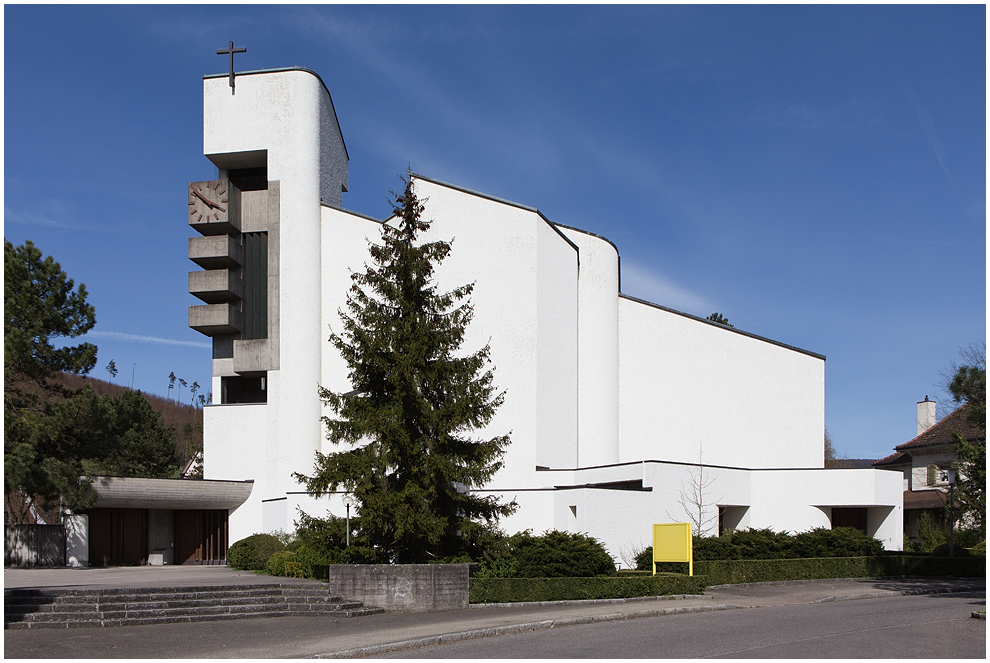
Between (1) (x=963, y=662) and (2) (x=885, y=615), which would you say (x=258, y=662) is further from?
(2) (x=885, y=615)

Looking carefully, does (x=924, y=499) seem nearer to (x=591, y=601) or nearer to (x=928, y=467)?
(x=928, y=467)

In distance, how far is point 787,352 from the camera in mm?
37406

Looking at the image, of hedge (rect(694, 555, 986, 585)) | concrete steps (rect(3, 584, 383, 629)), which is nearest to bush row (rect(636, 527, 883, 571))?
hedge (rect(694, 555, 986, 585))

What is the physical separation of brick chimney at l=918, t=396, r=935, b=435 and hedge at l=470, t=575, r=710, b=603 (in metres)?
35.6

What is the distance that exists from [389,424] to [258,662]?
26.6ft

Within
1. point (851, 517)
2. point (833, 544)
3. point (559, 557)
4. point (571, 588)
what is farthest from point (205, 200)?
point (851, 517)

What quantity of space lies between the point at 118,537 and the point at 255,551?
1037 cm

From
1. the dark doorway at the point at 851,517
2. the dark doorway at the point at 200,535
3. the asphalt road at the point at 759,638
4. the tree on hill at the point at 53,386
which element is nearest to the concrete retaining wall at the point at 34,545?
the tree on hill at the point at 53,386

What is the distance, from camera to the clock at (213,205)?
37219 mm

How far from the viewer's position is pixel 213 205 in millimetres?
37312

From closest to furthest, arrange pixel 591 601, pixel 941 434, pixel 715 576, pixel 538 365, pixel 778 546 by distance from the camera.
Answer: pixel 591 601, pixel 715 576, pixel 778 546, pixel 538 365, pixel 941 434

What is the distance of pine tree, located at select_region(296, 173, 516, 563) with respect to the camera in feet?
64.2

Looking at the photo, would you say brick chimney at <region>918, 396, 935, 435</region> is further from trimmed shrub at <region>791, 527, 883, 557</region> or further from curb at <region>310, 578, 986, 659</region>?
curb at <region>310, 578, 986, 659</region>

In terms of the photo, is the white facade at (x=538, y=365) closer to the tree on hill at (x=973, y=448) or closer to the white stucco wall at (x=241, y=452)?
the white stucco wall at (x=241, y=452)
